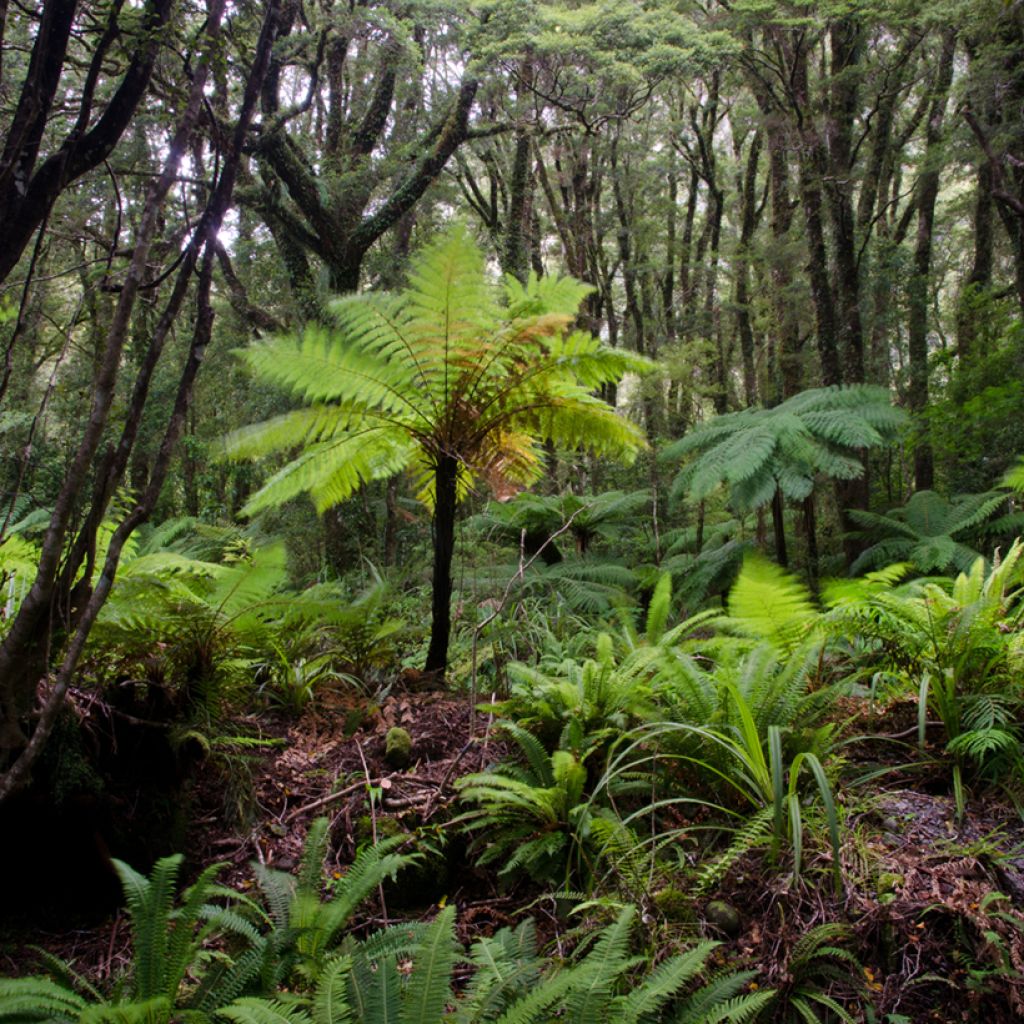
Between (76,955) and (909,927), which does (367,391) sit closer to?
(76,955)

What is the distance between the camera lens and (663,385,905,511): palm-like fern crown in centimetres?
486

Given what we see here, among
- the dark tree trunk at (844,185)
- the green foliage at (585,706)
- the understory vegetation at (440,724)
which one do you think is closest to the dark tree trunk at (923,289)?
the dark tree trunk at (844,185)

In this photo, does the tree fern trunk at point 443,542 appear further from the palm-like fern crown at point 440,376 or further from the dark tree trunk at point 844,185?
the dark tree trunk at point 844,185

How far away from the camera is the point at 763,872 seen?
1792 millimetres

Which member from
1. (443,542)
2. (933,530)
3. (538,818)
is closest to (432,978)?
(538,818)

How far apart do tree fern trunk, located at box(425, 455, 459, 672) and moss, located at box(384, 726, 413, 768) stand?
695mm

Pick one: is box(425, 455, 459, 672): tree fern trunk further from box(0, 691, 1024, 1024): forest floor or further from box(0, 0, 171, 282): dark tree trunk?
box(0, 0, 171, 282): dark tree trunk

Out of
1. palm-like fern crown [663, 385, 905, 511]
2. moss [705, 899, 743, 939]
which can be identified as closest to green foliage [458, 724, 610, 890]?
moss [705, 899, 743, 939]

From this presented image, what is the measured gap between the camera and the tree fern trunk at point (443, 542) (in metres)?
3.15

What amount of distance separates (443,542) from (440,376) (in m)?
0.78

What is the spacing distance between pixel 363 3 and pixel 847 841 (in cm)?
1042

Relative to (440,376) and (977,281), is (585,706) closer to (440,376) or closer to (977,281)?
(440,376)

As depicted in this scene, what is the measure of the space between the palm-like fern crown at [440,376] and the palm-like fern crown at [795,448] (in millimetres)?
1929

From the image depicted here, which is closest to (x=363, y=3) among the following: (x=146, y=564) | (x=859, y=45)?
(x=859, y=45)
